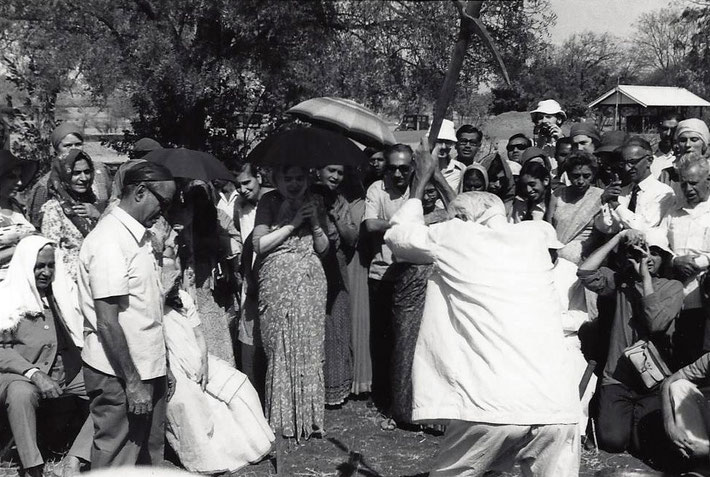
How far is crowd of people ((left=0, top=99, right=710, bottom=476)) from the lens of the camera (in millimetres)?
3604

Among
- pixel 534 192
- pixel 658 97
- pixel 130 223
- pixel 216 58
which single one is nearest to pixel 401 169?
pixel 534 192

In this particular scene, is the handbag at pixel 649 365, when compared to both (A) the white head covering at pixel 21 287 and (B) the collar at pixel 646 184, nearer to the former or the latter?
(B) the collar at pixel 646 184

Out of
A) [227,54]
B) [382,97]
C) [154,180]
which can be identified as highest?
[227,54]

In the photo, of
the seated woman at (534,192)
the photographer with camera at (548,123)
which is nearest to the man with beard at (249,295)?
the seated woman at (534,192)

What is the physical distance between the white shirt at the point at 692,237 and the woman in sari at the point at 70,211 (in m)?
4.07

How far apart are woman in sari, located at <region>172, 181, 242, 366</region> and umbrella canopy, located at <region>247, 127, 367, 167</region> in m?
0.53

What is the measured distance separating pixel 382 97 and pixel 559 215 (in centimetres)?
475

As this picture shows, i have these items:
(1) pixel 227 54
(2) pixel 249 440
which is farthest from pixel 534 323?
(1) pixel 227 54

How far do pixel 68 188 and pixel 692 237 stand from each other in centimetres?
435

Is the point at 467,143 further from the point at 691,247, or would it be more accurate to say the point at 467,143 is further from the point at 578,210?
the point at 691,247

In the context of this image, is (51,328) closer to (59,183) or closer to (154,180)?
(59,183)

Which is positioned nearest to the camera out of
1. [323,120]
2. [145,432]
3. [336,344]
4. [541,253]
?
[541,253]

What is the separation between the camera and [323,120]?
6.99m

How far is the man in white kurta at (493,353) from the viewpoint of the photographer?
3471 millimetres
